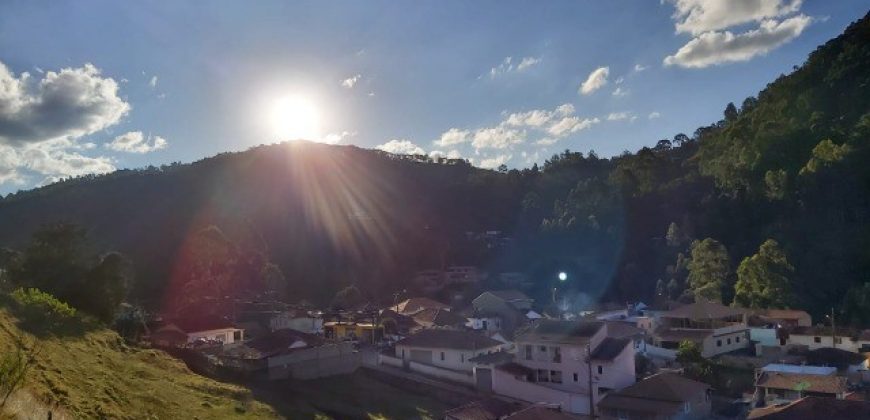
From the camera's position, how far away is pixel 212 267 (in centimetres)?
4991

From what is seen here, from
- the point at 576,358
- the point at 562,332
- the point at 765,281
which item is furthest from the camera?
the point at 765,281

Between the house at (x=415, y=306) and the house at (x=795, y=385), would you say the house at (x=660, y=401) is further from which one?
the house at (x=415, y=306)

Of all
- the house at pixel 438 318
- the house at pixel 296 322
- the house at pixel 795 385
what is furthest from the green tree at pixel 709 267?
the house at pixel 296 322

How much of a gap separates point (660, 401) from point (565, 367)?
545 cm

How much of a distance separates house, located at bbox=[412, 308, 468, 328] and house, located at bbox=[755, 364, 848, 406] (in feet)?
68.4

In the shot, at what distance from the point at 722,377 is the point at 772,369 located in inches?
158

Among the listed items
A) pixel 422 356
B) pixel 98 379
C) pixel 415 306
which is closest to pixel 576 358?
pixel 422 356

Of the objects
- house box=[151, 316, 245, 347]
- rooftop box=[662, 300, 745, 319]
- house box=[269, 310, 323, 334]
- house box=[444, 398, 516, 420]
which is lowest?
house box=[444, 398, 516, 420]

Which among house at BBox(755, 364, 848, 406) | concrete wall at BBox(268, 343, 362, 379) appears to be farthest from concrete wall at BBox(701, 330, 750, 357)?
concrete wall at BBox(268, 343, 362, 379)

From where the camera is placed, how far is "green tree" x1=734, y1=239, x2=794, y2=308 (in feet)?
158

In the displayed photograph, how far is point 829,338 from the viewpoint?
38.7 meters

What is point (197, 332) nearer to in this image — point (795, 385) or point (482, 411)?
point (482, 411)

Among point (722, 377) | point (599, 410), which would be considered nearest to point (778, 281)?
point (722, 377)

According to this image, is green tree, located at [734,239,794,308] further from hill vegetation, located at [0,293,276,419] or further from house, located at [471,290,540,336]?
hill vegetation, located at [0,293,276,419]
